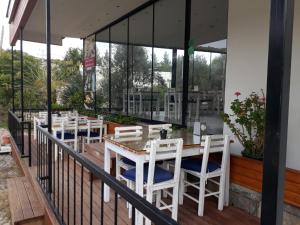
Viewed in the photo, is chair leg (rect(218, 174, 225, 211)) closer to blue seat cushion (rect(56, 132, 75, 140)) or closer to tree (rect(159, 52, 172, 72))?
tree (rect(159, 52, 172, 72))

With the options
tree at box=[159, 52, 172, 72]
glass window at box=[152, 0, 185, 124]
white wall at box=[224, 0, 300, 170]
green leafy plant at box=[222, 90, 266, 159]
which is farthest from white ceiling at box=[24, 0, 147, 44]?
green leafy plant at box=[222, 90, 266, 159]

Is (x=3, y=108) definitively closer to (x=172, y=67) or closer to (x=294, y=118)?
(x=172, y=67)

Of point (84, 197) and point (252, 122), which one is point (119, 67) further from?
point (252, 122)

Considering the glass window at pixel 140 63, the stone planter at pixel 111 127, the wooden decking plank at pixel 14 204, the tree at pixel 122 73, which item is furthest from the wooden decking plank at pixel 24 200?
the tree at pixel 122 73

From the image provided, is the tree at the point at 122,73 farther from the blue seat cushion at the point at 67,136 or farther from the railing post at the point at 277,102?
the railing post at the point at 277,102

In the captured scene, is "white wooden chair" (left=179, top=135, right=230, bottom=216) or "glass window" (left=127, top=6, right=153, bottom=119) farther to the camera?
"glass window" (left=127, top=6, right=153, bottom=119)

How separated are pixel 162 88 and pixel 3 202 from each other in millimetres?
3502

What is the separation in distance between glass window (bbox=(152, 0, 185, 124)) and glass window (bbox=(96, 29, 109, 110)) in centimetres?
260

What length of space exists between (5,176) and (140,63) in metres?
3.76

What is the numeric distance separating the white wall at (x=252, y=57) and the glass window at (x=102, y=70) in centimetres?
503

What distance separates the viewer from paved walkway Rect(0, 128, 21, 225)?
380 centimetres

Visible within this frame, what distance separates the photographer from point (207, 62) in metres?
4.61

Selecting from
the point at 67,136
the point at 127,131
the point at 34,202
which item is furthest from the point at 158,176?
the point at 67,136

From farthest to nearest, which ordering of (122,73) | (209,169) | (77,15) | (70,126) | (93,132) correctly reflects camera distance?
(122,73)
(77,15)
(93,132)
(70,126)
(209,169)
